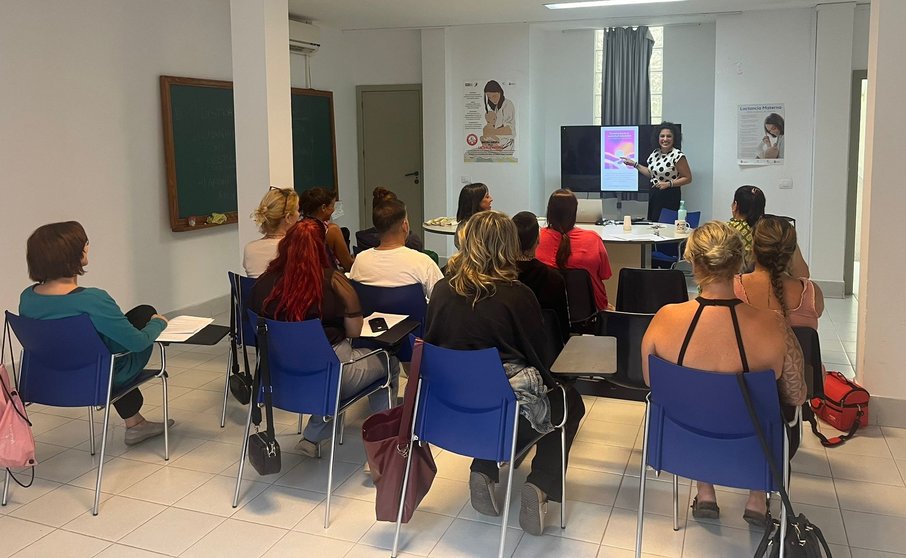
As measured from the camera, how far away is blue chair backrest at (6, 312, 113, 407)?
11.2 feet

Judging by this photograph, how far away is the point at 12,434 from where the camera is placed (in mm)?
3295

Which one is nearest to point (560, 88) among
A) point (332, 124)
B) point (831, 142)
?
point (332, 124)

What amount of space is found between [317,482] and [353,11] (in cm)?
556

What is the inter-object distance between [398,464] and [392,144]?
23.5 ft

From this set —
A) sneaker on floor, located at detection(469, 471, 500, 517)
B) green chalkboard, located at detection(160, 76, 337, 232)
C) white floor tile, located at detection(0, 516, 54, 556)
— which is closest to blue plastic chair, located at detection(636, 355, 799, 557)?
sneaker on floor, located at detection(469, 471, 500, 517)

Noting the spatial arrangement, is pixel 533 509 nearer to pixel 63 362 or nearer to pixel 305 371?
pixel 305 371

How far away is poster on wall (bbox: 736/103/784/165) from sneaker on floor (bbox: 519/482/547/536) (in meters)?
5.85

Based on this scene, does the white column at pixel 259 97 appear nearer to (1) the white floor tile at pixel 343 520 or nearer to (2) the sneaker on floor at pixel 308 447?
(2) the sneaker on floor at pixel 308 447

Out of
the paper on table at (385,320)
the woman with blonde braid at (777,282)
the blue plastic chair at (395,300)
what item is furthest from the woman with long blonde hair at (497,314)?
the woman with blonde braid at (777,282)

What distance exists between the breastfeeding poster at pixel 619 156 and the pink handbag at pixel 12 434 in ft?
21.8

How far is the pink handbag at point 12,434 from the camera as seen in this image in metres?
3.27

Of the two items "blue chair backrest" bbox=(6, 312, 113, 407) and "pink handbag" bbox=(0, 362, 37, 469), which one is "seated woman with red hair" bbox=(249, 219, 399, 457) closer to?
"blue chair backrest" bbox=(6, 312, 113, 407)

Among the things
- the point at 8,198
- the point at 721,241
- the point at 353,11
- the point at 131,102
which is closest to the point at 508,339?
the point at 721,241

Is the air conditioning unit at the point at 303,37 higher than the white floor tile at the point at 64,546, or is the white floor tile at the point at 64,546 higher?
the air conditioning unit at the point at 303,37
